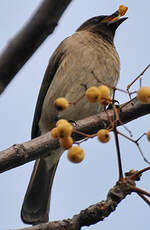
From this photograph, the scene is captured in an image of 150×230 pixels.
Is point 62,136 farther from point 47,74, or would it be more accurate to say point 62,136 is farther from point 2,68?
point 47,74

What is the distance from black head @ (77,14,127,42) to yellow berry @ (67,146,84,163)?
3.78m

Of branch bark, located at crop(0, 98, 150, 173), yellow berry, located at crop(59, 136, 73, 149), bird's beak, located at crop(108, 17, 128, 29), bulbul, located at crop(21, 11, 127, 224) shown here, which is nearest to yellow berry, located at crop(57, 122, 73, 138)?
yellow berry, located at crop(59, 136, 73, 149)

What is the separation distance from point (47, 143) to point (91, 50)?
2.13 metres

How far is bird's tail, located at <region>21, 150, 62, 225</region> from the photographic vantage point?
450cm

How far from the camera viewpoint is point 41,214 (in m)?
4.52

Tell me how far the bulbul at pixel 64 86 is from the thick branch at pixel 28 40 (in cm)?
294

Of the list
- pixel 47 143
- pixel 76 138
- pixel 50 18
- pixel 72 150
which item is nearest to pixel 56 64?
pixel 76 138

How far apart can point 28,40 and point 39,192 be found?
3.92 meters

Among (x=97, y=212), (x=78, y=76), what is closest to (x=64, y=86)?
(x=78, y=76)

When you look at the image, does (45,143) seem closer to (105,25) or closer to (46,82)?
(46,82)

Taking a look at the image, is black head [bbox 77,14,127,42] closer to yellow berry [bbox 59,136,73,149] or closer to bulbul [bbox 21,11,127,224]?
bulbul [bbox 21,11,127,224]

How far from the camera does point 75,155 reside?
203cm

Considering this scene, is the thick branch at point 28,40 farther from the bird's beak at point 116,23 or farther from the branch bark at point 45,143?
the bird's beak at point 116,23

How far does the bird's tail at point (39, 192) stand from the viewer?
4.50m
